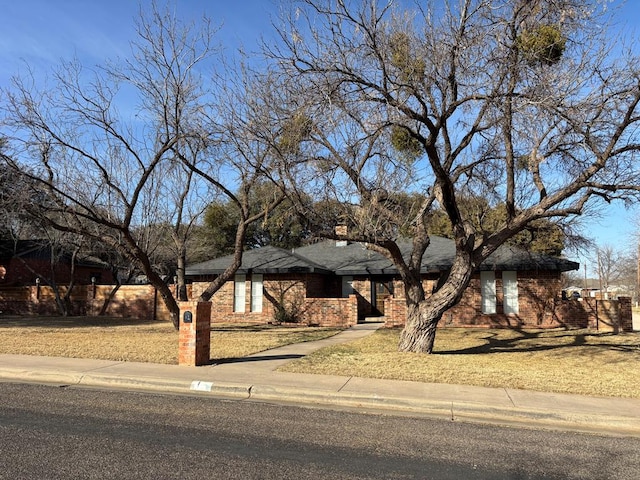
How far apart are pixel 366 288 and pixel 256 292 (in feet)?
16.2

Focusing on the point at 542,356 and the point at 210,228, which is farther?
the point at 210,228

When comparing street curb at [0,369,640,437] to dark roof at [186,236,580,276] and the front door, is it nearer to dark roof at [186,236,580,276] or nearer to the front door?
dark roof at [186,236,580,276]

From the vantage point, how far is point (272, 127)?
11.4m

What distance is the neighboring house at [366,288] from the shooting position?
20.3 meters

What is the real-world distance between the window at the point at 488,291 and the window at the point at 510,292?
420mm

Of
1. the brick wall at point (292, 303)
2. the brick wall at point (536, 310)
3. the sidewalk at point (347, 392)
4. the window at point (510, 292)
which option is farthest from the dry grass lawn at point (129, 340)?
the window at point (510, 292)

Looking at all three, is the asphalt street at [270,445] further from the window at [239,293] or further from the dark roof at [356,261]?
the window at [239,293]

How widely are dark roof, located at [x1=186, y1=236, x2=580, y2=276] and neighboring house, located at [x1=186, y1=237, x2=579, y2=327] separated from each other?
0.04 meters

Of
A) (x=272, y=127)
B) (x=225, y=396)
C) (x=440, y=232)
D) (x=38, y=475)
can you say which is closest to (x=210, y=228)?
(x=440, y=232)

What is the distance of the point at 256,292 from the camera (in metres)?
22.9

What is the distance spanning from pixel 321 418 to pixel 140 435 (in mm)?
2376

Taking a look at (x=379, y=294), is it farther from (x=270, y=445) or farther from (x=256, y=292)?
(x=270, y=445)

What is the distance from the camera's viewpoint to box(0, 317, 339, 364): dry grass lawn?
12039mm

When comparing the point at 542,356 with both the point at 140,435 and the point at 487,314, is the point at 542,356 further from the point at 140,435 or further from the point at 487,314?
the point at 140,435
